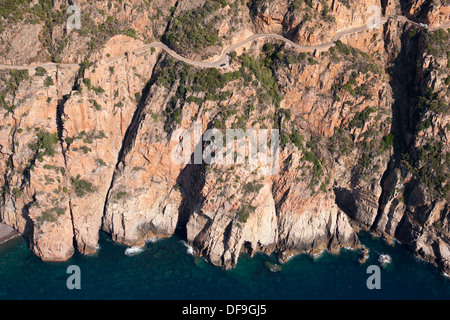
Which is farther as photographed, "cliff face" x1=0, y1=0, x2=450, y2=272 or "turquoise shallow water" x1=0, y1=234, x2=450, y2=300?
"cliff face" x1=0, y1=0, x2=450, y2=272

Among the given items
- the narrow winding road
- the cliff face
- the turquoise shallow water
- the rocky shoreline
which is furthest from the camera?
the narrow winding road

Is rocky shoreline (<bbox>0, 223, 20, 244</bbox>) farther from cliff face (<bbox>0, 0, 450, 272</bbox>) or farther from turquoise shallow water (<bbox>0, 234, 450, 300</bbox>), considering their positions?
cliff face (<bbox>0, 0, 450, 272</bbox>)

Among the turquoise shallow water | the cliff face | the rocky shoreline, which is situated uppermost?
the cliff face

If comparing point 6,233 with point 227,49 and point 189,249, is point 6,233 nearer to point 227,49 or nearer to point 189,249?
point 189,249

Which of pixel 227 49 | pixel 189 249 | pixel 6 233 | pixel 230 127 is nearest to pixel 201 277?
pixel 189 249

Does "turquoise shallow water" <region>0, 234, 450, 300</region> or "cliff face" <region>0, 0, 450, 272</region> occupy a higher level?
"cliff face" <region>0, 0, 450, 272</region>

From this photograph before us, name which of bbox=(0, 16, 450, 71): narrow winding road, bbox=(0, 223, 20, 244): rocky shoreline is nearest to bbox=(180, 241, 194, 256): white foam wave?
bbox=(0, 223, 20, 244): rocky shoreline
